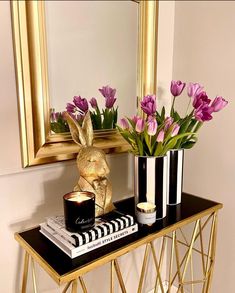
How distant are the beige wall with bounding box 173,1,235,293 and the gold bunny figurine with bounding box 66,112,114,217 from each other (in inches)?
22.7

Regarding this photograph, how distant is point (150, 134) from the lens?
33.6 inches

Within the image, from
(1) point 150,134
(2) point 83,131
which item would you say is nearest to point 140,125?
(1) point 150,134

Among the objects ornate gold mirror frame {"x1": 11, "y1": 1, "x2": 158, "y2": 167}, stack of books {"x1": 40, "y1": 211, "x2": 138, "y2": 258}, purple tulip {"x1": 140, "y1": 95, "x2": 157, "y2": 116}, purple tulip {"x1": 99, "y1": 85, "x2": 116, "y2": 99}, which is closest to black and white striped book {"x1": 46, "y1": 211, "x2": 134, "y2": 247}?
stack of books {"x1": 40, "y1": 211, "x2": 138, "y2": 258}

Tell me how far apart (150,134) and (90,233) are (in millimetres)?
346

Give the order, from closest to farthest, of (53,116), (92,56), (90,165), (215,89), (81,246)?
(81,246)
(90,165)
(53,116)
(92,56)
(215,89)

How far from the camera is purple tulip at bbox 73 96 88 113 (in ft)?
3.23

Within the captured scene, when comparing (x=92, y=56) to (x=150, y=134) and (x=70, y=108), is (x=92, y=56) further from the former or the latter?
(x=150, y=134)

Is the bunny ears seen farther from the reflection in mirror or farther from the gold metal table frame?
the gold metal table frame

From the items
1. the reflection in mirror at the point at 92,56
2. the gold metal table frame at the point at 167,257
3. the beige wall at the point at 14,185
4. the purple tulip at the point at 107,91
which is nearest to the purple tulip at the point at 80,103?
the reflection in mirror at the point at 92,56

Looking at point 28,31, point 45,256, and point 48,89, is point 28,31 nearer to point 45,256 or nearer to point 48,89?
point 48,89

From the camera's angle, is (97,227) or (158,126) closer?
(97,227)

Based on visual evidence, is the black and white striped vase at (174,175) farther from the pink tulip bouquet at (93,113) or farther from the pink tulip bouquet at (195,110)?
the pink tulip bouquet at (93,113)

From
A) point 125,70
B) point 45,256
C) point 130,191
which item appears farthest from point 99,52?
point 45,256

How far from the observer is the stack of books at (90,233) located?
2.31ft
